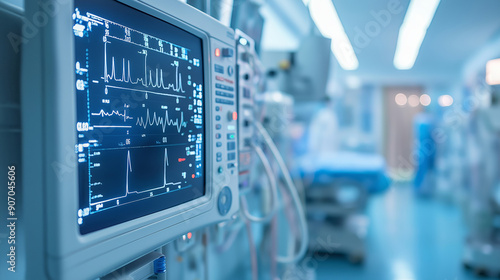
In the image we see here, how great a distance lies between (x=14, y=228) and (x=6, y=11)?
394mm

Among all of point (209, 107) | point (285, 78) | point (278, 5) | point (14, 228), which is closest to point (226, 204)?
point (209, 107)

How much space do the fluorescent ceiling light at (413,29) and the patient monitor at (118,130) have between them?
5.25 ft

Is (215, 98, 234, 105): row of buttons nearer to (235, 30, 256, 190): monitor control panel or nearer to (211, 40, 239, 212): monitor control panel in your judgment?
(211, 40, 239, 212): monitor control panel

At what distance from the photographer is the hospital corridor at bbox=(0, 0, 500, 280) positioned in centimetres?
51

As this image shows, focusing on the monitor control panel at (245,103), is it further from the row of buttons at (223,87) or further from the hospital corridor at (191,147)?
the row of buttons at (223,87)

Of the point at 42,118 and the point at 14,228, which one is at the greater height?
the point at 42,118

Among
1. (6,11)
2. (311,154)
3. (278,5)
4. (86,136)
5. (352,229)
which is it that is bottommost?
(352,229)

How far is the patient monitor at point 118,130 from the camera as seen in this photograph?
19.8 inches

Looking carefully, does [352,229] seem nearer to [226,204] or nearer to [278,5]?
[278,5]

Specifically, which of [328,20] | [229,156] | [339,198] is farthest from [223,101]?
[339,198]

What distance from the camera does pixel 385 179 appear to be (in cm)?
302

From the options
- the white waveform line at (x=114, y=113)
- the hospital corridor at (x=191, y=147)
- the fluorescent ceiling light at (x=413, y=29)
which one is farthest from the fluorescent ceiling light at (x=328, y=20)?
the white waveform line at (x=114, y=113)

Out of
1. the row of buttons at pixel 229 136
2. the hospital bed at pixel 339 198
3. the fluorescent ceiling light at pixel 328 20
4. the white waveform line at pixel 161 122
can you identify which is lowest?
the hospital bed at pixel 339 198

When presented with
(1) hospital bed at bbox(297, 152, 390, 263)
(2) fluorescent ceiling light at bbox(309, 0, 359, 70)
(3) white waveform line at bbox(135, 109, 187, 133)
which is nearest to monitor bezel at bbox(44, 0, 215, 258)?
(3) white waveform line at bbox(135, 109, 187, 133)
